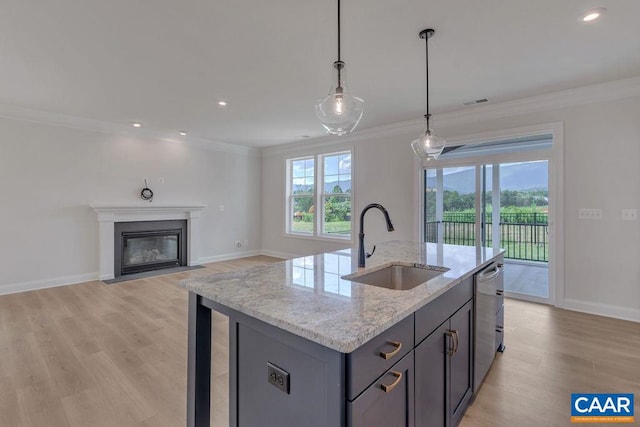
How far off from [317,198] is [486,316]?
15.0 feet

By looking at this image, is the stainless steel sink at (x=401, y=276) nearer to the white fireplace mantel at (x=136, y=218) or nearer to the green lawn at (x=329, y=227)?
the green lawn at (x=329, y=227)

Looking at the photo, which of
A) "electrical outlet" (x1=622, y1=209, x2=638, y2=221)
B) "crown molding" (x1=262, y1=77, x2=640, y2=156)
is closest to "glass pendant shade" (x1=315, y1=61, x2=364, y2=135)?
"crown molding" (x1=262, y1=77, x2=640, y2=156)

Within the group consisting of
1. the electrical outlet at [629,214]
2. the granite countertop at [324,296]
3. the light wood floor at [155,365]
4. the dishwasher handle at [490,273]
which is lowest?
the light wood floor at [155,365]

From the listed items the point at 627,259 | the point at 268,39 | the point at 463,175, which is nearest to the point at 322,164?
the point at 463,175

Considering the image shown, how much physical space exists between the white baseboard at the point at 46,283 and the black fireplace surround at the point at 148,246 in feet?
1.25

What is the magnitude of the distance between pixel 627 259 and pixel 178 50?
4.92m

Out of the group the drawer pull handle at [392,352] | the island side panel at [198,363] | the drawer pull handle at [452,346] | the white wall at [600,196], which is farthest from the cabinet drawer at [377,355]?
the white wall at [600,196]

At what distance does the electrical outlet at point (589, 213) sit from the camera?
3.52 metres

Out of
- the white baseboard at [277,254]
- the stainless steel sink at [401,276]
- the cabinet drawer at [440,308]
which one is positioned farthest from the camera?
the white baseboard at [277,254]

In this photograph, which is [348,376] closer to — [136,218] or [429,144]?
[429,144]

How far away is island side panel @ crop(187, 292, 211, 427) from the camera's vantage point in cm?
143

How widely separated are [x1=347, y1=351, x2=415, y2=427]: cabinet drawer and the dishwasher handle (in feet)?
3.40

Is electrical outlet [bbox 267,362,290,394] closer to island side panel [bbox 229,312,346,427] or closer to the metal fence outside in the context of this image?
island side panel [bbox 229,312,346,427]

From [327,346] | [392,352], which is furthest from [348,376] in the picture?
[392,352]
